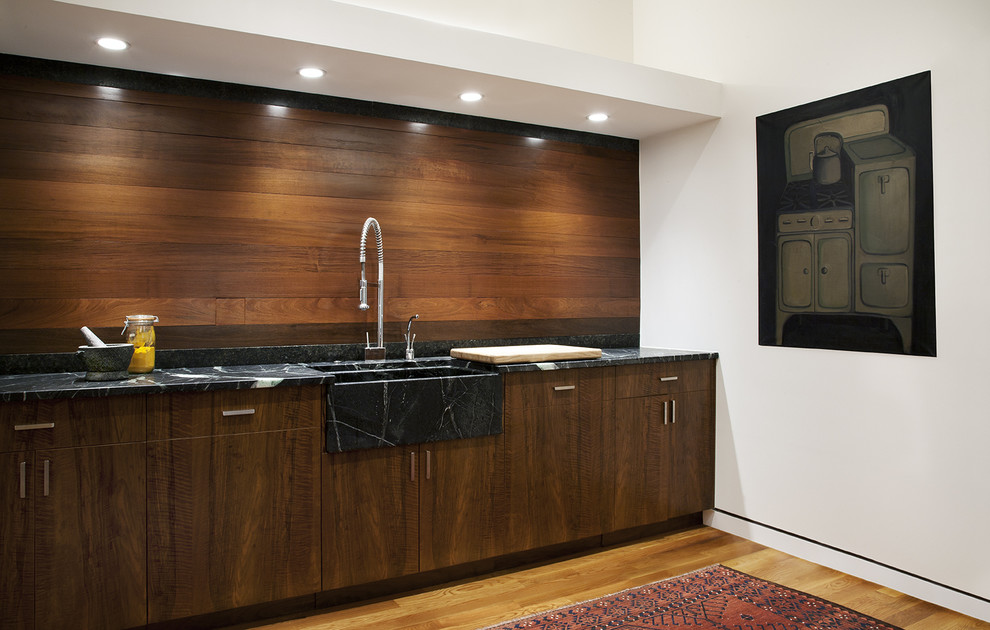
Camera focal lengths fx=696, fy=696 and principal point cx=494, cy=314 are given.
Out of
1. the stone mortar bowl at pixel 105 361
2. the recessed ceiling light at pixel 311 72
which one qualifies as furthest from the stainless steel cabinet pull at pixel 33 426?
the recessed ceiling light at pixel 311 72

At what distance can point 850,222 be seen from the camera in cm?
300

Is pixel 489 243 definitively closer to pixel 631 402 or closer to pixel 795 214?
pixel 631 402

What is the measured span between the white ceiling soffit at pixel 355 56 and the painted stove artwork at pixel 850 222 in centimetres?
60

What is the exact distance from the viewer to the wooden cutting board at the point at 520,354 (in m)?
3.04

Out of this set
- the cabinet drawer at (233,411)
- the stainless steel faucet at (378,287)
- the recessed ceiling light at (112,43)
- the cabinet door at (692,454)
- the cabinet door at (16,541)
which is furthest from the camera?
the cabinet door at (692,454)

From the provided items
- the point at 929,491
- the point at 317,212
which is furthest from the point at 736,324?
the point at 317,212

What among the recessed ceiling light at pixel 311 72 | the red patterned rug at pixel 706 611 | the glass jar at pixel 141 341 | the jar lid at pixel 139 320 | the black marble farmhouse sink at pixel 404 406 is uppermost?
the recessed ceiling light at pixel 311 72

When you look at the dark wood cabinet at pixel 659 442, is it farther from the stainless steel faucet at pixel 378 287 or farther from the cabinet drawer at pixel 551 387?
the stainless steel faucet at pixel 378 287

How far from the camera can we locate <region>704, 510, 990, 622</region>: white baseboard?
2.64m

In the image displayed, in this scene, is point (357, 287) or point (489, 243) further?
point (489, 243)

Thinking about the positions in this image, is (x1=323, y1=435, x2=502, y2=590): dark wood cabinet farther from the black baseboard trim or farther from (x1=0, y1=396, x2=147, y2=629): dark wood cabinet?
the black baseboard trim

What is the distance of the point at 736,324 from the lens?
3.55 m

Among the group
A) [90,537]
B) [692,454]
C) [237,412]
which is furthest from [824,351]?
[90,537]

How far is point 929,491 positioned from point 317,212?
2804 millimetres
